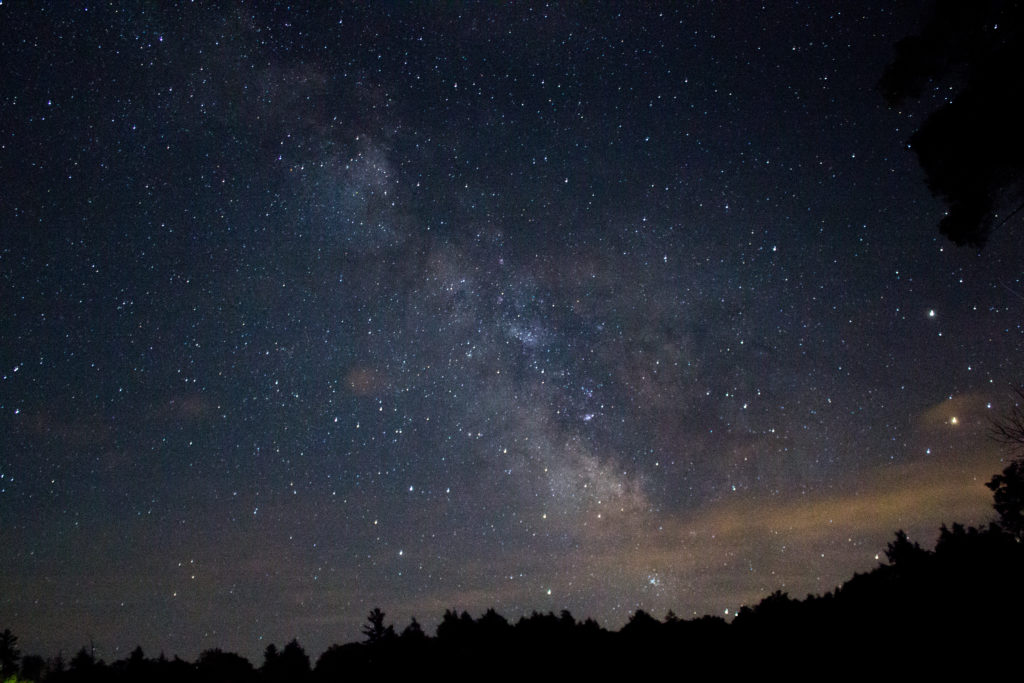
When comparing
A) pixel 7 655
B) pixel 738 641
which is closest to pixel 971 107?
pixel 738 641

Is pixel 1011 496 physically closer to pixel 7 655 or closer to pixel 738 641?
pixel 738 641

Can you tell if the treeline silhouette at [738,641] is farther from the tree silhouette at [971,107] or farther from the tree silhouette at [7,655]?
the tree silhouette at [7,655]

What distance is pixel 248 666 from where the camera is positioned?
727 centimetres

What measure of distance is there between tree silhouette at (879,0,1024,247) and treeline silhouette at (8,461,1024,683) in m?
3.92

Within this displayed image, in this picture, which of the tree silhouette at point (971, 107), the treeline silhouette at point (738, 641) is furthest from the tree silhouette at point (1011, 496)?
the tree silhouette at point (971, 107)

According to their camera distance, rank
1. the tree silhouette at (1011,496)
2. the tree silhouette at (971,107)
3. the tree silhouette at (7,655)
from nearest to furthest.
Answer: the tree silhouette at (971,107) → the tree silhouette at (1011,496) → the tree silhouette at (7,655)

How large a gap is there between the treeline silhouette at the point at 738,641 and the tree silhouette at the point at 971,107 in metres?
3.92

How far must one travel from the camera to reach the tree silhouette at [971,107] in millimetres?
4984

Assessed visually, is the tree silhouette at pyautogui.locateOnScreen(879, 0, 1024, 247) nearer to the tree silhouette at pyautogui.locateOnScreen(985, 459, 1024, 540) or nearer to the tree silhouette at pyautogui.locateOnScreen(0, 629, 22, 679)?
the tree silhouette at pyautogui.locateOnScreen(985, 459, 1024, 540)

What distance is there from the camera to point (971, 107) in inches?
206

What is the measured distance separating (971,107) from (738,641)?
5969 mm

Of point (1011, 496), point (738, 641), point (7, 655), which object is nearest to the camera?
point (738, 641)

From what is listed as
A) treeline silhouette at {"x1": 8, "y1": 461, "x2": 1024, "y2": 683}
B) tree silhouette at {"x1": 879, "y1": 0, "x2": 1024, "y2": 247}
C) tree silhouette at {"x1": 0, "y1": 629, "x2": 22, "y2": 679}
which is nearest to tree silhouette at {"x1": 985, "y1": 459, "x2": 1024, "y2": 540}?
treeline silhouette at {"x1": 8, "y1": 461, "x2": 1024, "y2": 683}

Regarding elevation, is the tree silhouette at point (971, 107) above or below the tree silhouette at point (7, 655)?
above
